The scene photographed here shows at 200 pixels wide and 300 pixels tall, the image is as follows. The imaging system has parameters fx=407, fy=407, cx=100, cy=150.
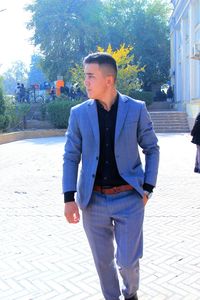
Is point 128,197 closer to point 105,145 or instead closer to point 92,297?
point 105,145

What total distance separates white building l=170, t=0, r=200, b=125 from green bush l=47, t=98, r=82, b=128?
6.59 metres

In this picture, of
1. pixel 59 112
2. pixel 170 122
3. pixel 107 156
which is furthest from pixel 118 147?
pixel 170 122

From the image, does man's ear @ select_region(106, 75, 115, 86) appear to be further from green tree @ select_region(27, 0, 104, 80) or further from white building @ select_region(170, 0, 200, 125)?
green tree @ select_region(27, 0, 104, 80)

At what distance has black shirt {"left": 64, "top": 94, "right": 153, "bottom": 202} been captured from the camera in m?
2.53

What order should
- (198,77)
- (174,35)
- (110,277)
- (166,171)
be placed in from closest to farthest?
(110,277)
(166,171)
(198,77)
(174,35)

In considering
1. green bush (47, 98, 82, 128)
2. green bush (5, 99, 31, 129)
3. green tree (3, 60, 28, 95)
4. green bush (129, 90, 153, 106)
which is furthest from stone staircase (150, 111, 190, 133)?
green tree (3, 60, 28, 95)

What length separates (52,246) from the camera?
434cm

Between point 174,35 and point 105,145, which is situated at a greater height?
point 174,35

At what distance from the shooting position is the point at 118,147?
8.23 feet

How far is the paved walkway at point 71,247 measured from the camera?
3287 millimetres

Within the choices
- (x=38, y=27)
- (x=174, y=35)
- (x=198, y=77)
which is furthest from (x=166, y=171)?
(x=38, y=27)

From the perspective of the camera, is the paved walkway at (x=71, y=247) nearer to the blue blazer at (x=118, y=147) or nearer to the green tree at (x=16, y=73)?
the blue blazer at (x=118, y=147)

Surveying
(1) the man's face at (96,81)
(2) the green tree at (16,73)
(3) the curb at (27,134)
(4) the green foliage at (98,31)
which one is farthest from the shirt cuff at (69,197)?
(2) the green tree at (16,73)

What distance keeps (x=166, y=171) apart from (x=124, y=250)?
683 centimetres
